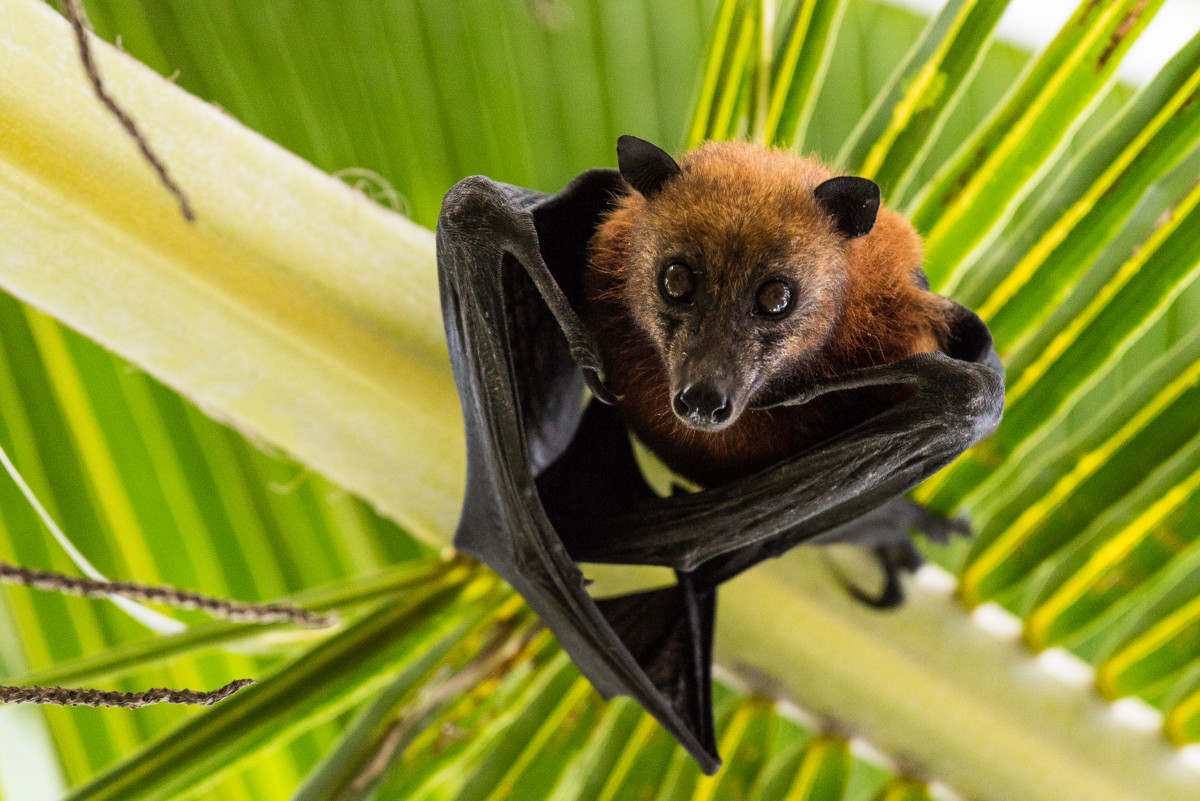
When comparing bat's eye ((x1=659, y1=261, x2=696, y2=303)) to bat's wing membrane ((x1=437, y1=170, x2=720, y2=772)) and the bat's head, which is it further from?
bat's wing membrane ((x1=437, y1=170, x2=720, y2=772))

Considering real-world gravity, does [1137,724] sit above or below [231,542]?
above

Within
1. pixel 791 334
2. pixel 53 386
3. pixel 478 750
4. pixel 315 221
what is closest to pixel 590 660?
pixel 478 750

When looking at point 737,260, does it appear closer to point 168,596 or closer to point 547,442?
point 547,442

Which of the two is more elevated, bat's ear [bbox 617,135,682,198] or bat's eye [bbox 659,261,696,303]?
bat's ear [bbox 617,135,682,198]

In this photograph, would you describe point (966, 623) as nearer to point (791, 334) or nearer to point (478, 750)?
point (791, 334)

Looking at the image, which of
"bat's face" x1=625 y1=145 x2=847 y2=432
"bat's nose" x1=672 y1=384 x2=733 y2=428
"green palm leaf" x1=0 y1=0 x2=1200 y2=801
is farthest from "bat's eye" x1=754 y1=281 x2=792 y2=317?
"green palm leaf" x1=0 y1=0 x2=1200 y2=801

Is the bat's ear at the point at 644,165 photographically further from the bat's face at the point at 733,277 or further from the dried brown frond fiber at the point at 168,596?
the dried brown frond fiber at the point at 168,596
